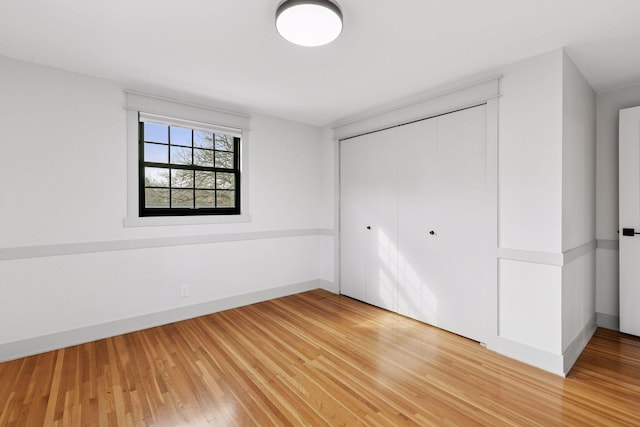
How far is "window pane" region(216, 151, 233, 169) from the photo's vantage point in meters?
3.85

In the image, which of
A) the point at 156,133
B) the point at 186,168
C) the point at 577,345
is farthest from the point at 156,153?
the point at 577,345

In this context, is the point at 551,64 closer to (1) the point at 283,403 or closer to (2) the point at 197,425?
(1) the point at 283,403

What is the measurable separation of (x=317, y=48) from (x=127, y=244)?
8.72ft

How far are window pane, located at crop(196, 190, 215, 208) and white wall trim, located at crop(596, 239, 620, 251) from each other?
442cm

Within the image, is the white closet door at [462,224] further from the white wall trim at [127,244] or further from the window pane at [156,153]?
the window pane at [156,153]

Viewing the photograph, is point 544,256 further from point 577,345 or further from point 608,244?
point 608,244

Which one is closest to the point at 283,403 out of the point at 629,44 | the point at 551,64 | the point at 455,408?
the point at 455,408

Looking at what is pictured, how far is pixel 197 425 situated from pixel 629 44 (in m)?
4.06

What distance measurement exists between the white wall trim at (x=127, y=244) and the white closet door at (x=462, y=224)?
1811 millimetres

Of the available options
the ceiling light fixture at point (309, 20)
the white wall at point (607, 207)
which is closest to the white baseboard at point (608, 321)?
the white wall at point (607, 207)

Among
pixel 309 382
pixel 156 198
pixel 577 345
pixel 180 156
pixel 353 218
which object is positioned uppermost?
pixel 180 156

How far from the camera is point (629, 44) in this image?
2316 millimetres

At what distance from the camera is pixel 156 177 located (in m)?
3.40

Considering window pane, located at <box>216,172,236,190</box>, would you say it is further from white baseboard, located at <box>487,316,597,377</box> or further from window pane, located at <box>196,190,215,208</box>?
white baseboard, located at <box>487,316,597,377</box>
